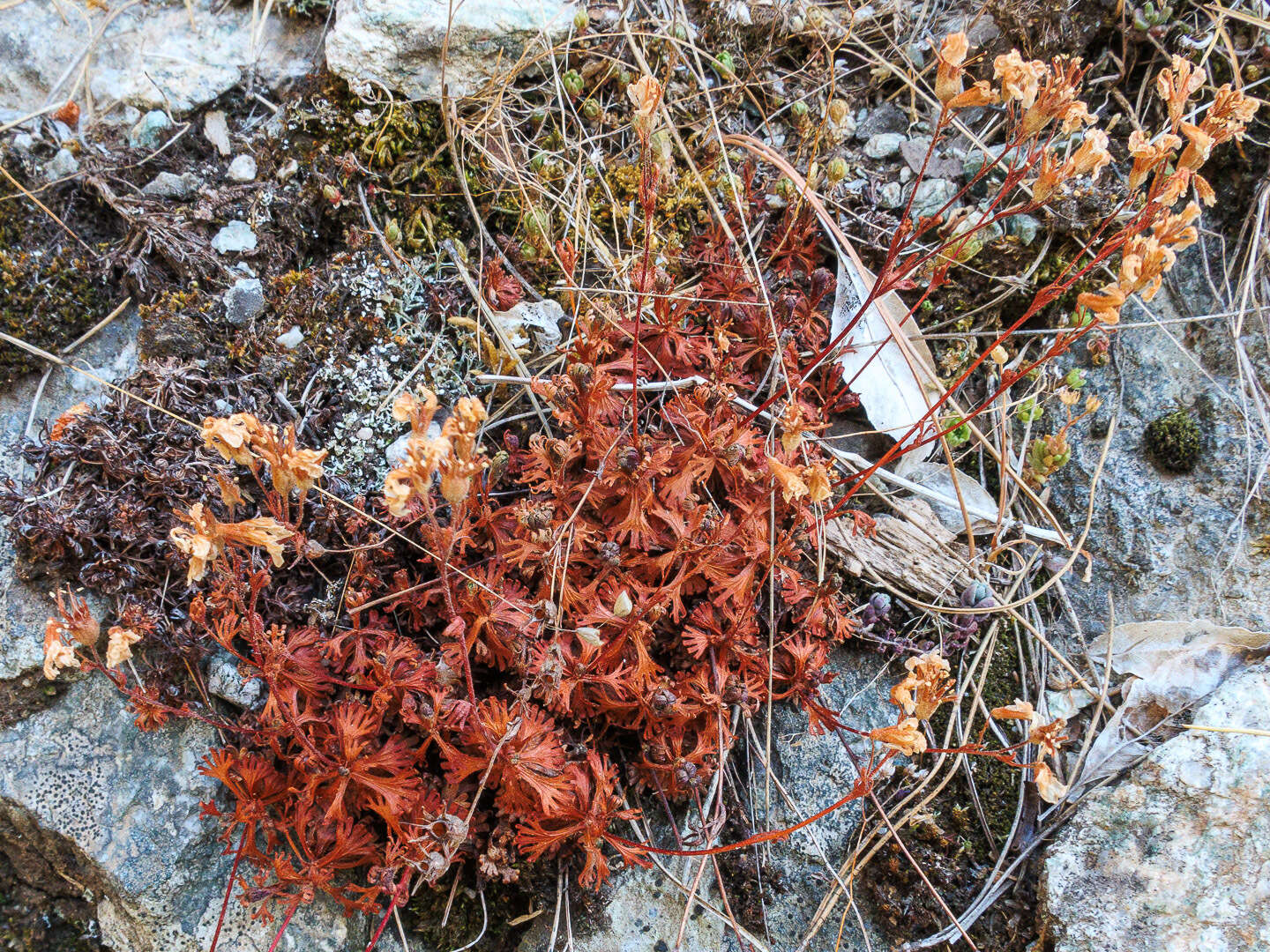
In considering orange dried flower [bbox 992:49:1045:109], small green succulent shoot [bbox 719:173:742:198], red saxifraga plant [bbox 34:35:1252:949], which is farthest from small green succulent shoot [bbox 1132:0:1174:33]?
A: small green succulent shoot [bbox 719:173:742:198]

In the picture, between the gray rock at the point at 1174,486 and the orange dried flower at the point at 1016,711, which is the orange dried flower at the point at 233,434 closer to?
the orange dried flower at the point at 1016,711

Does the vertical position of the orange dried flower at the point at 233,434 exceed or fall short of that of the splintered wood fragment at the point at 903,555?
it exceeds it

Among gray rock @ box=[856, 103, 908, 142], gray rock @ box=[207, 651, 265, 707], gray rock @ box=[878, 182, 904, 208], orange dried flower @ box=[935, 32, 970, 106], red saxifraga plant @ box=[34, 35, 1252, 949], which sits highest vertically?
orange dried flower @ box=[935, 32, 970, 106]

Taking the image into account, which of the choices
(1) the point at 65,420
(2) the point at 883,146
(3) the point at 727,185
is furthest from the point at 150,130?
(2) the point at 883,146

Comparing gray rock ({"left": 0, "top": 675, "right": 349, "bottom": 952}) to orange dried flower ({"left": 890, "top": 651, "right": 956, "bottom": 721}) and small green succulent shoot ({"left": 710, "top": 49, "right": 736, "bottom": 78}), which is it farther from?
small green succulent shoot ({"left": 710, "top": 49, "right": 736, "bottom": 78})

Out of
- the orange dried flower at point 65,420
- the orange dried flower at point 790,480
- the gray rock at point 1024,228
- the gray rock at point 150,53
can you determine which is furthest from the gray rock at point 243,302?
the gray rock at point 1024,228

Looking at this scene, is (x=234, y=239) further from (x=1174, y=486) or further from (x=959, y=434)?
(x=1174, y=486)
